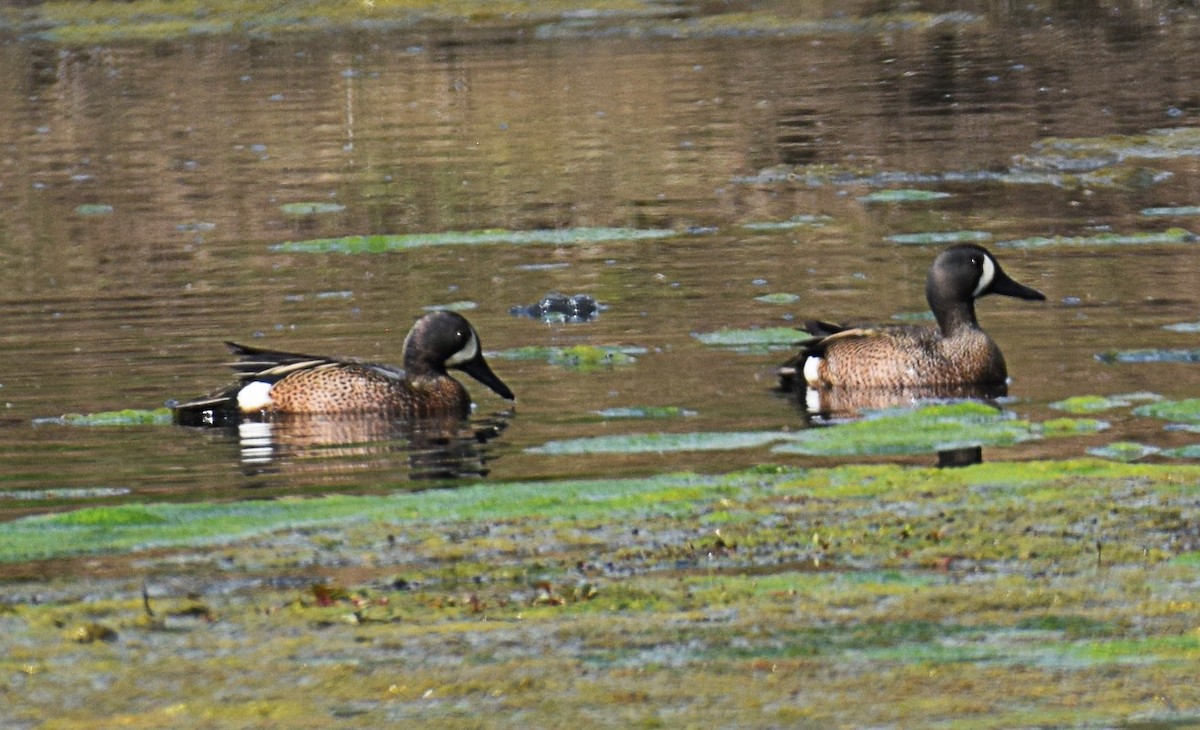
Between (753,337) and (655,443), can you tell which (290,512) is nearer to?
(655,443)

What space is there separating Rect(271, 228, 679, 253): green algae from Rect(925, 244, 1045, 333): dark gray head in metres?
5.50

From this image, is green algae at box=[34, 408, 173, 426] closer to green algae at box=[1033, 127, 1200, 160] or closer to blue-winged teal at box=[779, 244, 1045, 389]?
blue-winged teal at box=[779, 244, 1045, 389]

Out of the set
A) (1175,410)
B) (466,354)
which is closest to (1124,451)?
(1175,410)

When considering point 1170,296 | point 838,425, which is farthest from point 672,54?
point 838,425

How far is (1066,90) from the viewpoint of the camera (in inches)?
1085

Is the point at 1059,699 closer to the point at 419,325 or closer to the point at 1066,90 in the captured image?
the point at 419,325

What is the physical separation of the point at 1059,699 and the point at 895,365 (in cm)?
578

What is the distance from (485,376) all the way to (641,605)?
4.59 m

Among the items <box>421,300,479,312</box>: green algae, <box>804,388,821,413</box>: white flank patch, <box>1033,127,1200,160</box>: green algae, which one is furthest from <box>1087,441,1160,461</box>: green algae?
<box>1033,127,1200,160</box>: green algae

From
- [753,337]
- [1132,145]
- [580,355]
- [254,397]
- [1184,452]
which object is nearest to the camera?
[1184,452]

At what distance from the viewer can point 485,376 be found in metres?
11.3

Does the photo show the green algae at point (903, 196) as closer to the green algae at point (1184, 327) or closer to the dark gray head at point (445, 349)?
the green algae at point (1184, 327)

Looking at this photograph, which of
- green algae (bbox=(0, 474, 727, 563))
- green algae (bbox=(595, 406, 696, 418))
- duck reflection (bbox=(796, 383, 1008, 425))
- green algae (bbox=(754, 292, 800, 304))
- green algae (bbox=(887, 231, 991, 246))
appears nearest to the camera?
green algae (bbox=(0, 474, 727, 563))

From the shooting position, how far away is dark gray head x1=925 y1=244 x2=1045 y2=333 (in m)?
11.8
